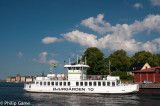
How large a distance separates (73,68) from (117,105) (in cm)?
1658

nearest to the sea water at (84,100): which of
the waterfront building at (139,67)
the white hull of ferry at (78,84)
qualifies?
the white hull of ferry at (78,84)

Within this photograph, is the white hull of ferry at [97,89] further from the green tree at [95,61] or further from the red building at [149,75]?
the green tree at [95,61]

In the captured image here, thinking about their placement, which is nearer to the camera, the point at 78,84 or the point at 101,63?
the point at 78,84

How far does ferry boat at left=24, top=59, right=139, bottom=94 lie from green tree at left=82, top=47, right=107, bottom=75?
32.5 m

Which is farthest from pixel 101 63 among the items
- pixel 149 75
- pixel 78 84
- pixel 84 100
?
pixel 84 100

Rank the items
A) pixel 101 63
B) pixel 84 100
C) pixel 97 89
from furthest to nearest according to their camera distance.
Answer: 1. pixel 101 63
2. pixel 97 89
3. pixel 84 100

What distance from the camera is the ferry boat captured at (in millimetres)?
39281

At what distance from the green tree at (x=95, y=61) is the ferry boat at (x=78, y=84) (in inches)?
1279

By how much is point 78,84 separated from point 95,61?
123ft

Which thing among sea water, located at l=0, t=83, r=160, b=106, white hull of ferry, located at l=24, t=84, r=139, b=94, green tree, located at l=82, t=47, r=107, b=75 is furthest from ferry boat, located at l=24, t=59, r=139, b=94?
green tree, located at l=82, t=47, r=107, b=75

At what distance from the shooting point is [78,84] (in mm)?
40906

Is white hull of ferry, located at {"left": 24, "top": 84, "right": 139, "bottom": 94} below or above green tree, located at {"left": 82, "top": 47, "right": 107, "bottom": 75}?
below

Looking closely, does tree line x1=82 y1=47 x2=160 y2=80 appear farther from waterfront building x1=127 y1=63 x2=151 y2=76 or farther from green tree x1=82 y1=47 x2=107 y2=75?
waterfront building x1=127 y1=63 x2=151 y2=76

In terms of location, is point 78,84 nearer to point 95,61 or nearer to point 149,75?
point 149,75
